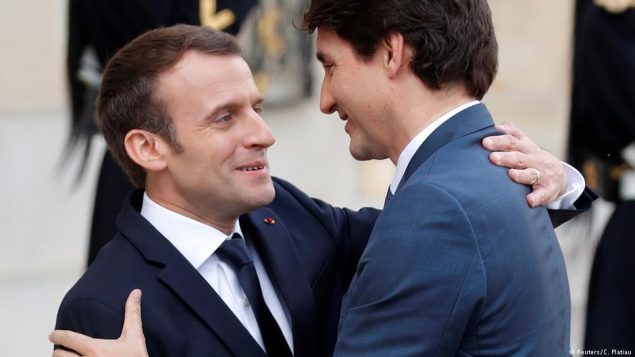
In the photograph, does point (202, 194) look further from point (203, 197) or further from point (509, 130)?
point (509, 130)

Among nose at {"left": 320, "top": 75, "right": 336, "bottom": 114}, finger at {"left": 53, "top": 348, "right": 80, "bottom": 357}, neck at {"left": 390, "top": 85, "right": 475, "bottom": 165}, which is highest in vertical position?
nose at {"left": 320, "top": 75, "right": 336, "bottom": 114}

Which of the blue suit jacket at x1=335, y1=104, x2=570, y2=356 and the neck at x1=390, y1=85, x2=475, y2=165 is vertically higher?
the neck at x1=390, y1=85, x2=475, y2=165

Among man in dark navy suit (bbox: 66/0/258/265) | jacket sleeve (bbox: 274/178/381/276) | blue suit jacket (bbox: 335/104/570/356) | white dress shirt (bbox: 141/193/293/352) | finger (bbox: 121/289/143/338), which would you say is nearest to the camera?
blue suit jacket (bbox: 335/104/570/356)

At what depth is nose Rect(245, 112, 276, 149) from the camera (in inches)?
108

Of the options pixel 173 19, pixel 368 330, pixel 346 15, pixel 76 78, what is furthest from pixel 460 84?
pixel 76 78

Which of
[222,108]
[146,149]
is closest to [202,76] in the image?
[222,108]

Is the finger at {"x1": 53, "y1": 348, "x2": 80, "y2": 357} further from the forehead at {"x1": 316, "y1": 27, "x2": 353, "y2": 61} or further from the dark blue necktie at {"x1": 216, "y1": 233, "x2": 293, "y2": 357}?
the forehead at {"x1": 316, "y1": 27, "x2": 353, "y2": 61}

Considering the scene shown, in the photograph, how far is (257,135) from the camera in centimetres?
275

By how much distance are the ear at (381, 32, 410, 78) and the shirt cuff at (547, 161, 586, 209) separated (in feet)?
1.49

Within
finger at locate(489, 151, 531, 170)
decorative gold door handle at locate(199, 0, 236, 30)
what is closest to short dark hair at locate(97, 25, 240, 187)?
finger at locate(489, 151, 531, 170)

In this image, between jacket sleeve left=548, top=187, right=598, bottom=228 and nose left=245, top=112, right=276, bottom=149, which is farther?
nose left=245, top=112, right=276, bottom=149

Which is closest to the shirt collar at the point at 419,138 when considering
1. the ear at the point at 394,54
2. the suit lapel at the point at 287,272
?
the ear at the point at 394,54

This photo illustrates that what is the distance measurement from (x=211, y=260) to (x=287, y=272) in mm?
164

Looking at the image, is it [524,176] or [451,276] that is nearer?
[451,276]
